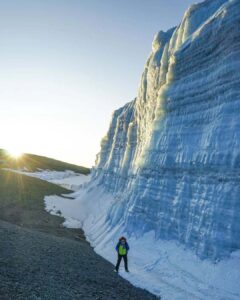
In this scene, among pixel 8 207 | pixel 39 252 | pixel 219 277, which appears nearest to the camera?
pixel 219 277

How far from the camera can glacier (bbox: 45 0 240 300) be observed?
1961 cm

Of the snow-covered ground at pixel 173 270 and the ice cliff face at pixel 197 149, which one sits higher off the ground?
the ice cliff face at pixel 197 149

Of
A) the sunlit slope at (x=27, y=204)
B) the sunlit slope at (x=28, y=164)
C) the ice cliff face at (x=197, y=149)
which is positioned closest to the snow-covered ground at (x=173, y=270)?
the ice cliff face at (x=197, y=149)

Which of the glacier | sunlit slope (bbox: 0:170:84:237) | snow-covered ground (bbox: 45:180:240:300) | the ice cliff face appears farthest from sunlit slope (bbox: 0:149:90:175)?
snow-covered ground (bbox: 45:180:240:300)

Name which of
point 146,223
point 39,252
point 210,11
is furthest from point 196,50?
point 39,252

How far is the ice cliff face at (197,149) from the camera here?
818 inches

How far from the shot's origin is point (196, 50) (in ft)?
91.0

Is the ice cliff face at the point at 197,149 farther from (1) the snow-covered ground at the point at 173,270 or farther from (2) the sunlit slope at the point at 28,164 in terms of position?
(2) the sunlit slope at the point at 28,164

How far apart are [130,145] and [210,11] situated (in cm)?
2093

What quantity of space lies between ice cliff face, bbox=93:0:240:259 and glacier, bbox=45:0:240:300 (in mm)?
67

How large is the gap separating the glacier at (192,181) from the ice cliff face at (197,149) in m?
0.07

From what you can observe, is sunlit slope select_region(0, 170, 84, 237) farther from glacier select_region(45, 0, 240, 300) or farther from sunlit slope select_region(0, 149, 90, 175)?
sunlit slope select_region(0, 149, 90, 175)

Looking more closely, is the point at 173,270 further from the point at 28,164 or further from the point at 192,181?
the point at 28,164

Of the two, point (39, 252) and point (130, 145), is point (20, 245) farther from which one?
point (130, 145)
